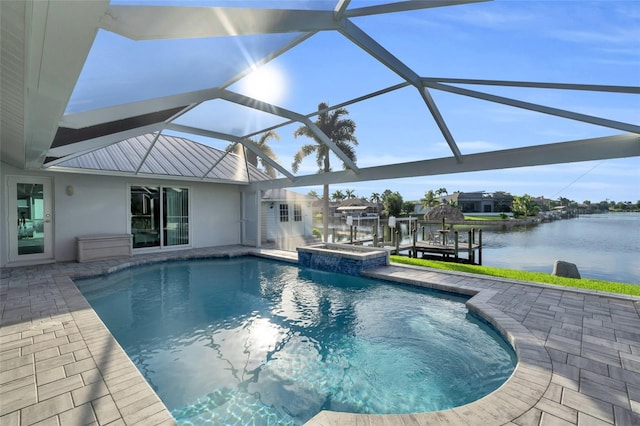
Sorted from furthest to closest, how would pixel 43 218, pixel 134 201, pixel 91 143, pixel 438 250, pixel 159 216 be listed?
pixel 438 250 → pixel 159 216 → pixel 134 201 → pixel 43 218 → pixel 91 143

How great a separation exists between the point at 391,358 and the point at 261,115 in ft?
19.4

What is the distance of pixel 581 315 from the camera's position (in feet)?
15.3

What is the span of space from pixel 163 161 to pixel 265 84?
7194 millimetres

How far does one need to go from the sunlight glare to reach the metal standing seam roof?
4.29m

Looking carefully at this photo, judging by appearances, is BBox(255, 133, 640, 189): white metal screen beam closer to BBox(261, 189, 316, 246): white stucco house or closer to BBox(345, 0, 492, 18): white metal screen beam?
BBox(345, 0, 492, 18): white metal screen beam

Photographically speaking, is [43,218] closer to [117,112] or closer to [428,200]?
[117,112]

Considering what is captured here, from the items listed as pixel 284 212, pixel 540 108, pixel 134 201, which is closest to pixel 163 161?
pixel 134 201

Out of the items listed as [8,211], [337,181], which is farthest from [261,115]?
[8,211]

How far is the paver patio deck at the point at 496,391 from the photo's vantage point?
2.47m

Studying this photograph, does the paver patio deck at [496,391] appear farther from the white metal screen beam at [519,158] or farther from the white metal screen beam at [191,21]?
the white metal screen beam at [191,21]

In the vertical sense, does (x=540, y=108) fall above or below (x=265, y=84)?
below

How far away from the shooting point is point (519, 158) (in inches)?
246

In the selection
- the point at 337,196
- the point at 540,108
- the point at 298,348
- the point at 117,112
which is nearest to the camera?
the point at 117,112

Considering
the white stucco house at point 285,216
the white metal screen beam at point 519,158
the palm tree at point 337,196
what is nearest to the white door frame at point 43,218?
the white stucco house at point 285,216
